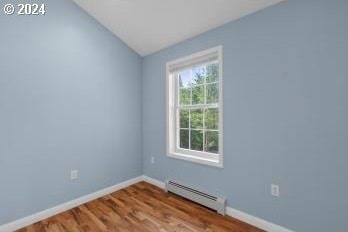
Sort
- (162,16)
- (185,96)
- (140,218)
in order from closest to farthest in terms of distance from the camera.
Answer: (140,218), (162,16), (185,96)

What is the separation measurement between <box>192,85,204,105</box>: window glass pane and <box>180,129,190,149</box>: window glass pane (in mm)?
483

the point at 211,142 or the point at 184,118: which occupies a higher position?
the point at 184,118

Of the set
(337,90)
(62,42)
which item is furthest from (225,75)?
(62,42)

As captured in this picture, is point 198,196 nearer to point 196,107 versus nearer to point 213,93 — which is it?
point 196,107

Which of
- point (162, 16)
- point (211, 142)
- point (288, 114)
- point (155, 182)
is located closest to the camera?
point (288, 114)

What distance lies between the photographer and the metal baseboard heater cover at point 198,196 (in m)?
2.29

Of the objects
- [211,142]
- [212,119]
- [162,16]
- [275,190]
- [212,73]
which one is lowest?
[275,190]

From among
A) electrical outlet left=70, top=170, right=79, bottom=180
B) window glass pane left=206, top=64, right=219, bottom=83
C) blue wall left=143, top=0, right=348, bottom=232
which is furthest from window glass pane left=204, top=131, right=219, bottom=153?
electrical outlet left=70, top=170, right=79, bottom=180

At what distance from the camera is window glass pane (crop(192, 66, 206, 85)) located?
269 centimetres

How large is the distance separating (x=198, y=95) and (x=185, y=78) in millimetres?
391

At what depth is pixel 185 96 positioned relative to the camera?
116 inches

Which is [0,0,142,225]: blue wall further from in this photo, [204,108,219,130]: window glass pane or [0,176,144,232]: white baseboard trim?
[204,108,219,130]: window glass pane

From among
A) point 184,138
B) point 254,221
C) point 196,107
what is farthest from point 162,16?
point 254,221

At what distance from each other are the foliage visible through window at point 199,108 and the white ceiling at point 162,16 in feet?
1.79
